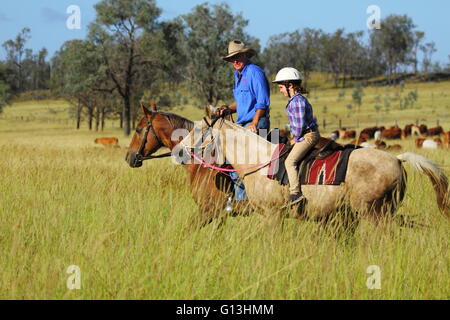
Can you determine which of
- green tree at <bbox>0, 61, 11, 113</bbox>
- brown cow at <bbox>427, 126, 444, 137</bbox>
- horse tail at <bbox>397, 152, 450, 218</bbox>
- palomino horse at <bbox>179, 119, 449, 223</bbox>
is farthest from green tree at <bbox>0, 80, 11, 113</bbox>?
horse tail at <bbox>397, 152, 450, 218</bbox>

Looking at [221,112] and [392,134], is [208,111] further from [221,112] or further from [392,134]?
[392,134]

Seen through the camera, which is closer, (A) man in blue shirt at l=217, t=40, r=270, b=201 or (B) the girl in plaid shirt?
(B) the girl in plaid shirt

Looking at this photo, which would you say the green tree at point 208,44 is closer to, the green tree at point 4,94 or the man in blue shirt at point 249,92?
the green tree at point 4,94

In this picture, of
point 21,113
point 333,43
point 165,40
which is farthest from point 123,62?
point 333,43

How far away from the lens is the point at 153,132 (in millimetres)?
7023

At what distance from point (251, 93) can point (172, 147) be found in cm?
135

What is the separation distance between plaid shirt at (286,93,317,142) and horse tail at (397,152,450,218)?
44.6 inches

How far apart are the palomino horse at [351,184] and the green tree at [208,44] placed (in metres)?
42.8

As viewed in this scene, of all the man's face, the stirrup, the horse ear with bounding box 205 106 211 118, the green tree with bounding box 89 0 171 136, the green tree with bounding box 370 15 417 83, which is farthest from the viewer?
the green tree with bounding box 370 15 417 83

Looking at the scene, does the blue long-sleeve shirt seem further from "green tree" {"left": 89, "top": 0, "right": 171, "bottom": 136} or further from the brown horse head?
"green tree" {"left": 89, "top": 0, "right": 171, "bottom": 136}

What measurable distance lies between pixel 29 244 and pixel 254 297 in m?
2.51

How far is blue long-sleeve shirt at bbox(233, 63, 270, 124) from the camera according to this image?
21.9 feet

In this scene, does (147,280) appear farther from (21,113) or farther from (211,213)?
(21,113)

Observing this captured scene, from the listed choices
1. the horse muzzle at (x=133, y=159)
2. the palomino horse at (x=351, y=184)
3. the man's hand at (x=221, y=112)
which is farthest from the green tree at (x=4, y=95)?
the palomino horse at (x=351, y=184)
